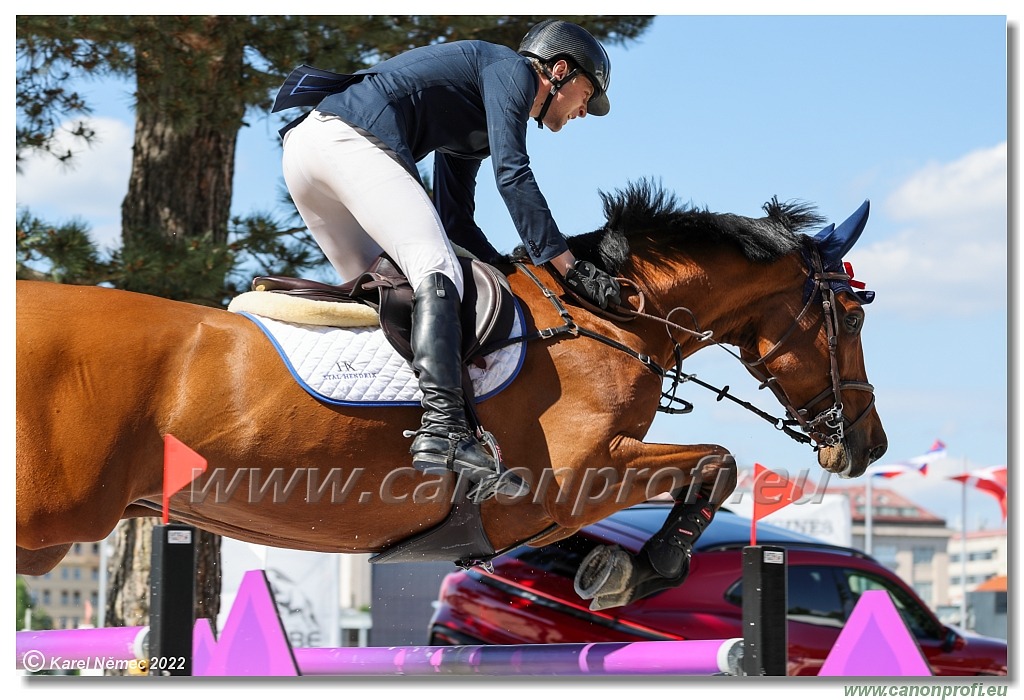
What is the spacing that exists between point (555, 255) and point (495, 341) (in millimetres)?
394

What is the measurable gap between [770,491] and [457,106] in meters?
1.74

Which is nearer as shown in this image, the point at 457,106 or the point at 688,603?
the point at 457,106

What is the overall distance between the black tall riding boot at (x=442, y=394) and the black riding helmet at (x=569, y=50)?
97cm

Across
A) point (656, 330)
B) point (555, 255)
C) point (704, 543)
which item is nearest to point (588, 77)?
point (555, 255)

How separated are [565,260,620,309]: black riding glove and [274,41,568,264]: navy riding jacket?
0.12 meters

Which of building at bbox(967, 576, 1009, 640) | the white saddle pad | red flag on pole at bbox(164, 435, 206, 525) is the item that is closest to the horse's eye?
the white saddle pad

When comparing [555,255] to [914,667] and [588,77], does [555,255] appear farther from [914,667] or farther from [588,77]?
[914,667]

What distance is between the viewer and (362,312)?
3.38m

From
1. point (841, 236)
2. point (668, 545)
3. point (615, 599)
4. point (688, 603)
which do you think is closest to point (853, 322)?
point (841, 236)

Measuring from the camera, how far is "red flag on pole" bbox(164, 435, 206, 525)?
3010 millimetres

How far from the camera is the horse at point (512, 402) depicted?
9.83ft

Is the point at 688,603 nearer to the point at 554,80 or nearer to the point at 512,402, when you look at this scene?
the point at 512,402

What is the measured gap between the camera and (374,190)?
342 cm

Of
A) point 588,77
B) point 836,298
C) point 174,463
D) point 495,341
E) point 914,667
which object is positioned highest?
point 588,77
